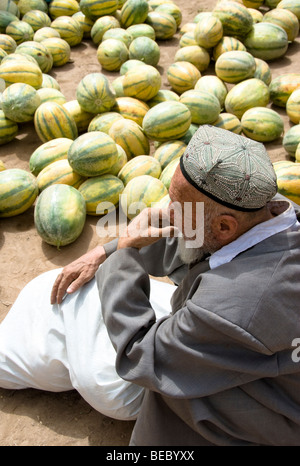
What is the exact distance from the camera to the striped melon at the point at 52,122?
13.7 feet

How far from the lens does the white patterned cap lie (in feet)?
5.39

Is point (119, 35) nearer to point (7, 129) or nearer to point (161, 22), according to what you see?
point (161, 22)

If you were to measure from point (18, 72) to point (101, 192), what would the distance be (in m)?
1.79

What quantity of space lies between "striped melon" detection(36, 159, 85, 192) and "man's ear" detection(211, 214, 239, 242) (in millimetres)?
2244

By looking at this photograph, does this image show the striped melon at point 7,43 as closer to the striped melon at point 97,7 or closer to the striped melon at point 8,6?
the striped melon at point 8,6

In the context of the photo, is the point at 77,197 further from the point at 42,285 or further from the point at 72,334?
the point at 72,334

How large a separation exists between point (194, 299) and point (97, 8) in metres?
5.55

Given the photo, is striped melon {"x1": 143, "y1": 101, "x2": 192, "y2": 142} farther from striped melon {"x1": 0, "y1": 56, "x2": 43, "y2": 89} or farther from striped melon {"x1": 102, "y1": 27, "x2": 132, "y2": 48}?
striped melon {"x1": 102, "y1": 27, "x2": 132, "y2": 48}

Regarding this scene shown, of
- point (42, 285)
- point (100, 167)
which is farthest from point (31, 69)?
point (42, 285)

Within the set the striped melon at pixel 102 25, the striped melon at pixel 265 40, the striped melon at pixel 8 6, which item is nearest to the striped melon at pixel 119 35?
the striped melon at pixel 102 25

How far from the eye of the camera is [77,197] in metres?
3.53

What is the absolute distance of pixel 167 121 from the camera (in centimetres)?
402

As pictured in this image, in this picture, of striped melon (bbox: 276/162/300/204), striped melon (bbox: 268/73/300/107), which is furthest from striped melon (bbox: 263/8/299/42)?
striped melon (bbox: 276/162/300/204)

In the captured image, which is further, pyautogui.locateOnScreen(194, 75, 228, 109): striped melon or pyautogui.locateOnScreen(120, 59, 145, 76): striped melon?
pyautogui.locateOnScreen(120, 59, 145, 76): striped melon
